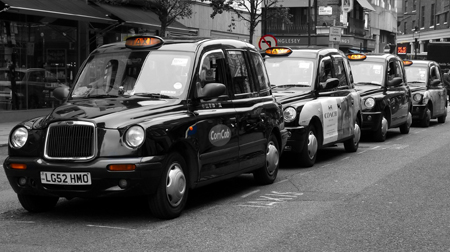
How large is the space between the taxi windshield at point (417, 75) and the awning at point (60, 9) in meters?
9.47

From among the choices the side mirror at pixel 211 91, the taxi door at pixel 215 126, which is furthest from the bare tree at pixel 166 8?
the side mirror at pixel 211 91

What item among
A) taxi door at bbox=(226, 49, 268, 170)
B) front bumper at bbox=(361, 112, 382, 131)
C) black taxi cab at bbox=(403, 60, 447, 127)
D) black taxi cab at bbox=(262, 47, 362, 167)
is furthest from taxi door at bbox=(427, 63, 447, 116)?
taxi door at bbox=(226, 49, 268, 170)

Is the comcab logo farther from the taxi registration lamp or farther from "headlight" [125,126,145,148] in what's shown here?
the taxi registration lamp

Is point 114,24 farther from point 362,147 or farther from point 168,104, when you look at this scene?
point 168,104

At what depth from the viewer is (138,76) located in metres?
8.19

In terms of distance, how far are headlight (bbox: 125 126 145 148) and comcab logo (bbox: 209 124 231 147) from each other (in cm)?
121

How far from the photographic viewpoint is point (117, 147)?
7.02 metres

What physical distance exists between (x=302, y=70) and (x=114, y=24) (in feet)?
46.3

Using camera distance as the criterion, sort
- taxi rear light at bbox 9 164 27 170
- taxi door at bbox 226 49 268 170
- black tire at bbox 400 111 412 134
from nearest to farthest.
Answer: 1. taxi rear light at bbox 9 164 27 170
2. taxi door at bbox 226 49 268 170
3. black tire at bbox 400 111 412 134

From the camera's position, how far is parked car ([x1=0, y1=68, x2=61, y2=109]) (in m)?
22.7

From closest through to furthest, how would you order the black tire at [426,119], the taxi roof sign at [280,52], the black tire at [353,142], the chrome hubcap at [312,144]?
the chrome hubcap at [312,144]
the taxi roof sign at [280,52]
the black tire at [353,142]
the black tire at [426,119]

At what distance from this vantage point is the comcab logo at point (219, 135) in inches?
322

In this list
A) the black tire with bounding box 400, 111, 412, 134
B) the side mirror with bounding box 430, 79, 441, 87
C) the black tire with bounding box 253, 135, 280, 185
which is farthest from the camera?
the side mirror with bounding box 430, 79, 441, 87

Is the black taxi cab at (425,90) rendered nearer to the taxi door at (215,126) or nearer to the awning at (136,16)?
the awning at (136,16)
